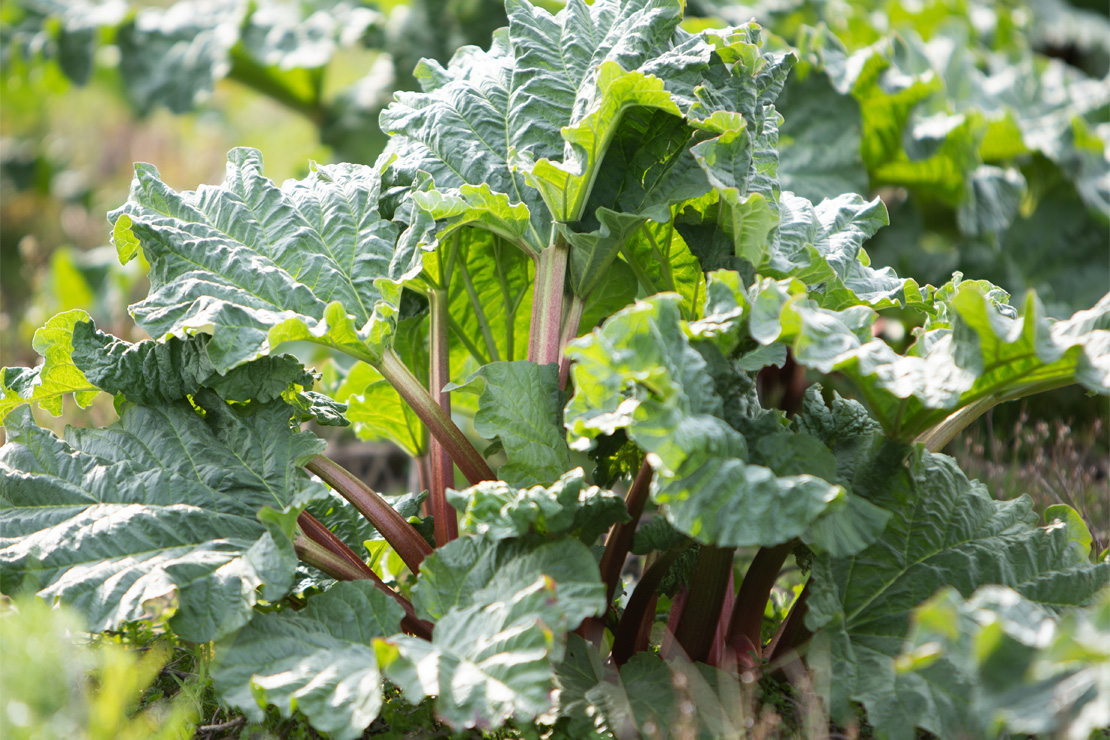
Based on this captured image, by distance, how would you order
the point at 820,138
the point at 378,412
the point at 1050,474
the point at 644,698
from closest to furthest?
the point at 644,698 < the point at 378,412 < the point at 1050,474 < the point at 820,138

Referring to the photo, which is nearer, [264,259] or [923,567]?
[923,567]

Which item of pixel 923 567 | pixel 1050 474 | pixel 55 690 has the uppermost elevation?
pixel 55 690

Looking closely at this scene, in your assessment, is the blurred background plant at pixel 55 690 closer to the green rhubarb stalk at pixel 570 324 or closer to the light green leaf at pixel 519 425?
the light green leaf at pixel 519 425

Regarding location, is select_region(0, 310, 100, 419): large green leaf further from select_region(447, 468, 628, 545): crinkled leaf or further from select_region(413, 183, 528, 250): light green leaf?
select_region(447, 468, 628, 545): crinkled leaf

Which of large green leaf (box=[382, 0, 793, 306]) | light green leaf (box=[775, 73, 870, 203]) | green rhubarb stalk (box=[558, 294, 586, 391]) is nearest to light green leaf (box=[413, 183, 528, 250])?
large green leaf (box=[382, 0, 793, 306])

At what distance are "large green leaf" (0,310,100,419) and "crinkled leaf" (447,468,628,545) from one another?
70 cm

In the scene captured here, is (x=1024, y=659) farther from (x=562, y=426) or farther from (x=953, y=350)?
(x=562, y=426)

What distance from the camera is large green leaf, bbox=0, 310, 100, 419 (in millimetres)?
1500

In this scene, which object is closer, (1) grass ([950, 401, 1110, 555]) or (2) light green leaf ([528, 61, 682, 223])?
(2) light green leaf ([528, 61, 682, 223])

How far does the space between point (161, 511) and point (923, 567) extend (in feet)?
3.74

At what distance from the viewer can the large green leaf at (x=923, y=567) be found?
1.31 m

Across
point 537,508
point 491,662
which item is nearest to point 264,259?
point 537,508

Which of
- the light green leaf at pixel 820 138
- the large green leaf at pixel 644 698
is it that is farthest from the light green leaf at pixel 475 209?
the light green leaf at pixel 820 138

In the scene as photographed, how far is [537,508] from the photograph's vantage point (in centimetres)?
120
